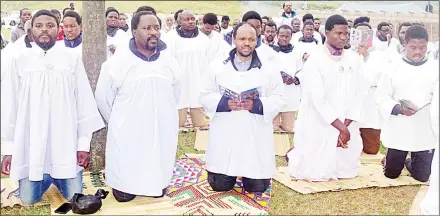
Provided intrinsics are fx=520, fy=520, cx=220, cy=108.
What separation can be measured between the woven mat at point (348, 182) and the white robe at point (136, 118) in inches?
64.2

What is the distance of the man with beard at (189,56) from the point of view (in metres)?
8.38

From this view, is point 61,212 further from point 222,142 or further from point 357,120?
point 357,120

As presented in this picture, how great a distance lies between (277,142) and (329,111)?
211cm

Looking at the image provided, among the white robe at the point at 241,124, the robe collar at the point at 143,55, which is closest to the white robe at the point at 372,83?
the white robe at the point at 241,124

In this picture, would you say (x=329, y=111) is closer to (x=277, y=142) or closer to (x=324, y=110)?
(x=324, y=110)

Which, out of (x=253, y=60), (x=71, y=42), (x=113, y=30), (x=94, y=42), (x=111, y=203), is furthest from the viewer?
(x=113, y=30)

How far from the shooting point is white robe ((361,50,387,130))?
7.11m

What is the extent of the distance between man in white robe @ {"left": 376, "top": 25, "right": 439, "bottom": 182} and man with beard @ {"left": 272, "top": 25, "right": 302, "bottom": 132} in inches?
79.4

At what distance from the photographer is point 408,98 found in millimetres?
5969

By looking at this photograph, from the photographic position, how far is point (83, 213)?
4.72 m

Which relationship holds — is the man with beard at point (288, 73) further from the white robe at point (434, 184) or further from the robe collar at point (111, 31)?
the white robe at point (434, 184)

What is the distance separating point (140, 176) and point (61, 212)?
79cm

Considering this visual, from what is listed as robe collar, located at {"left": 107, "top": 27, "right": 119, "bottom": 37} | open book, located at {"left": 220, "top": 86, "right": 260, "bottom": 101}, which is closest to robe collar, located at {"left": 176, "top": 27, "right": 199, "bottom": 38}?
robe collar, located at {"left": 107, "top": 27, "right": 119, "bottom": 37}

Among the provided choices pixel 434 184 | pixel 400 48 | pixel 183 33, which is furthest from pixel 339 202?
pixel 183 33
